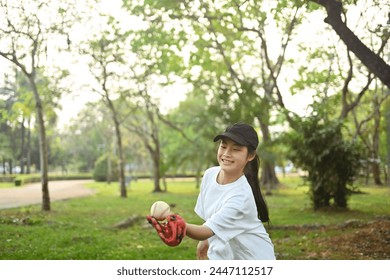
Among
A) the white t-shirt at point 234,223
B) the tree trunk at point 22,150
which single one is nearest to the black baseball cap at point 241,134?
the white t-shirt at point 234,223

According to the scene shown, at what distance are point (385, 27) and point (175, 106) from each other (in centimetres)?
329

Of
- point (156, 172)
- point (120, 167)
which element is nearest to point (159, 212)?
point (156, 172)

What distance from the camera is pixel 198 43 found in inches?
218

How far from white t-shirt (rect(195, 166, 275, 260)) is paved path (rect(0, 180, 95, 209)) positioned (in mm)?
2801

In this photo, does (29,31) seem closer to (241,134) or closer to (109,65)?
(109,65)

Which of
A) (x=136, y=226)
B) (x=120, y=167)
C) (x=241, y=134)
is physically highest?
(x=241, y=134)

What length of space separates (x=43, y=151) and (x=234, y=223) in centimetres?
324

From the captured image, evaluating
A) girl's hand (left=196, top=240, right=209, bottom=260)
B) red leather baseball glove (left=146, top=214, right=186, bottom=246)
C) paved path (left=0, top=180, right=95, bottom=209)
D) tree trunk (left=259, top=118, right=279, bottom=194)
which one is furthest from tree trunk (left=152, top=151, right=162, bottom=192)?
red leather baseball glove (left=146, top=214, right=186, bottom=246)

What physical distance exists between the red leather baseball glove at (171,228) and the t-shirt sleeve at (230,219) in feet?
0.50

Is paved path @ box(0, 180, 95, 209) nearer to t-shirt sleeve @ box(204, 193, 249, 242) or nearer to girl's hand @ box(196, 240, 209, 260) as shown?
girl's hand @ box(196, 240, 209, 260)

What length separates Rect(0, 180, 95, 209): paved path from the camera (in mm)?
4434

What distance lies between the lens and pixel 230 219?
Result: 2.01 m
